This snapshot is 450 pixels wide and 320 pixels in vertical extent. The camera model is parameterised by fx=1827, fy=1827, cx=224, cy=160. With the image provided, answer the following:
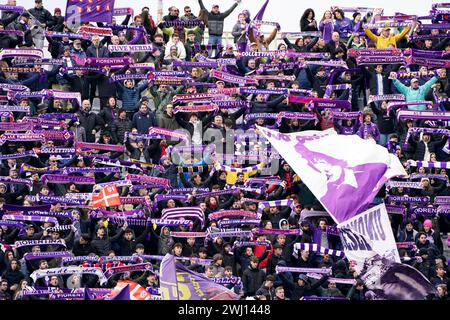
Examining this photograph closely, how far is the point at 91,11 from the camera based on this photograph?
3991 centimetres

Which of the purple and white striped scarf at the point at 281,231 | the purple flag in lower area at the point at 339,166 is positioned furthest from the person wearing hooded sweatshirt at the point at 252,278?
the purple flag in lower area at the point at 339,166

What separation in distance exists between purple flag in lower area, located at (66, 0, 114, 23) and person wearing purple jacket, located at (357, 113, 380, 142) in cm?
654

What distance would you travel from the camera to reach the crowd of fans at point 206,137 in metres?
32.8

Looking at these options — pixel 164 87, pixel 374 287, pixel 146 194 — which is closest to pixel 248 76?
pixel 164 87

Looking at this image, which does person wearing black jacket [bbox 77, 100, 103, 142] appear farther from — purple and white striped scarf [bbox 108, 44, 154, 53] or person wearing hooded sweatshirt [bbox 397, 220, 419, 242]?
person wearing hooded sweatshirt [bbox 397, 220, 419, 242]

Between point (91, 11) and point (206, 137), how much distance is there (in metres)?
5.28

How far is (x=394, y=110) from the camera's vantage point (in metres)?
37.1

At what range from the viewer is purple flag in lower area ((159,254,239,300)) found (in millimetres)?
26141

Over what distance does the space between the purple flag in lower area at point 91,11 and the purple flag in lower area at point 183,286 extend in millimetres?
13300


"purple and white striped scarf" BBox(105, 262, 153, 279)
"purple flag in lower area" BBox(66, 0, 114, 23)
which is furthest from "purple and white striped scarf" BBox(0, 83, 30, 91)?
"purple and white striped scarf" BBox(105, 262, 153, 279)

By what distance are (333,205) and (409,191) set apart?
241 centimetres

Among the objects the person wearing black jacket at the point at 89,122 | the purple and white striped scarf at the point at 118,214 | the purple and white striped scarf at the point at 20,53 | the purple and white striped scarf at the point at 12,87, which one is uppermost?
the purple and white striped scarf at the point at 20,53

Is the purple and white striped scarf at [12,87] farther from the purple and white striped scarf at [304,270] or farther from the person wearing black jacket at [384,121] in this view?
the purple and white striped scarf at [304,270]

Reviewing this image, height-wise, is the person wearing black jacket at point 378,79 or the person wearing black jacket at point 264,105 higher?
the person wearing black jacket at point 378,79
